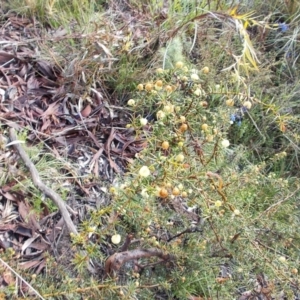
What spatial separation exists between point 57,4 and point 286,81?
1420 millimetres

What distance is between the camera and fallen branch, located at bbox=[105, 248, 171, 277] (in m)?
1.72

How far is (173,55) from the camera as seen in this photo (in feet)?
8.14

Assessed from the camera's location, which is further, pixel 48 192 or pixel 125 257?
pixel 48 192

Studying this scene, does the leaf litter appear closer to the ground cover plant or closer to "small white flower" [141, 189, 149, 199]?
the ground cover plant

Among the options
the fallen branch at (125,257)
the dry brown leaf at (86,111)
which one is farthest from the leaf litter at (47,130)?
the fallen branch at (125,257)

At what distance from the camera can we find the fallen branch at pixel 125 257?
1.72 metres

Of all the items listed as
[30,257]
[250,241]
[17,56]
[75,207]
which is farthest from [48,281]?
[17,56]

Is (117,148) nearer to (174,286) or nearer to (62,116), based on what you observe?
(62,116)

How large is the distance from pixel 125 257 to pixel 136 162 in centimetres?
34

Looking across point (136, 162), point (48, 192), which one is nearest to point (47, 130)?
point (48, 192)

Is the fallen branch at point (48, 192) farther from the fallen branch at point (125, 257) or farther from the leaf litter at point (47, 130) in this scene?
the fallen branch at point (125, 257)

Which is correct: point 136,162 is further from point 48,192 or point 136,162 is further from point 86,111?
point 86,111

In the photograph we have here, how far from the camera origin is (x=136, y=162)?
1762 millimetres

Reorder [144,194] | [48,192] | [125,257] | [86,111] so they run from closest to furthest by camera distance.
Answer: [144,194] < [125,257] < [48,192] < [86,111]
